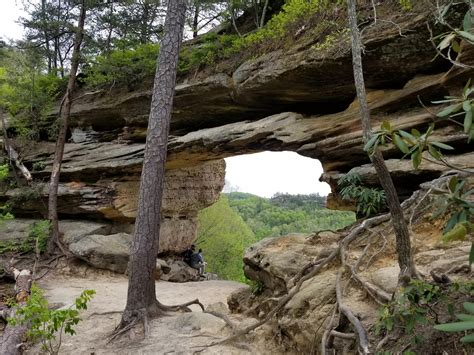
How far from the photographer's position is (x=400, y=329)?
2.51 metres

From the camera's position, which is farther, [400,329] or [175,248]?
[175,248]

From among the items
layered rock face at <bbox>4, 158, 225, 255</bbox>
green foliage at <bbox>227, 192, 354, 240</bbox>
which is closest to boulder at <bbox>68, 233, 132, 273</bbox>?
layered rock face at <bbox>4, 158, 225, 255</bbox>

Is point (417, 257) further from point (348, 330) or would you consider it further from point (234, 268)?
point (234, 268)

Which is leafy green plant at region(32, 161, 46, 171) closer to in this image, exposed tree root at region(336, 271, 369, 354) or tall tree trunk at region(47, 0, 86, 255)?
tall tree trunk at region(47, 0, 86, 255)

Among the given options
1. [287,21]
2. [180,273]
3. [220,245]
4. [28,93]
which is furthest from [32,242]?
[220,245]

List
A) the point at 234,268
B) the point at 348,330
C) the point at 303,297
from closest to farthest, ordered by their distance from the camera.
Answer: the point at 348,330
the point at 303,297
the point at 234,268

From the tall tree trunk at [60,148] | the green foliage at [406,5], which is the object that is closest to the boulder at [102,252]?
the tall tree trunk at [60,148]

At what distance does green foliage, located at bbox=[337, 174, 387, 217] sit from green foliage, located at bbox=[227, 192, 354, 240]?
2927 centimetres

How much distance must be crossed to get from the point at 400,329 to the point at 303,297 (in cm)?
172

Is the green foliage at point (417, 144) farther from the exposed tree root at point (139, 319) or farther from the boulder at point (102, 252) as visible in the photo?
the boulder at point (102, 252)

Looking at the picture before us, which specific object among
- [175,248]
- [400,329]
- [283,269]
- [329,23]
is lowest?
[175,248]

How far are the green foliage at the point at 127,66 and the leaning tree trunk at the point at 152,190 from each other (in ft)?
14.8

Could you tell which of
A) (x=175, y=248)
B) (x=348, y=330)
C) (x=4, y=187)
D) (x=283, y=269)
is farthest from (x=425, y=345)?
(x=4, y=187)

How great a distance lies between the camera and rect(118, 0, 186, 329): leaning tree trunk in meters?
5.45
